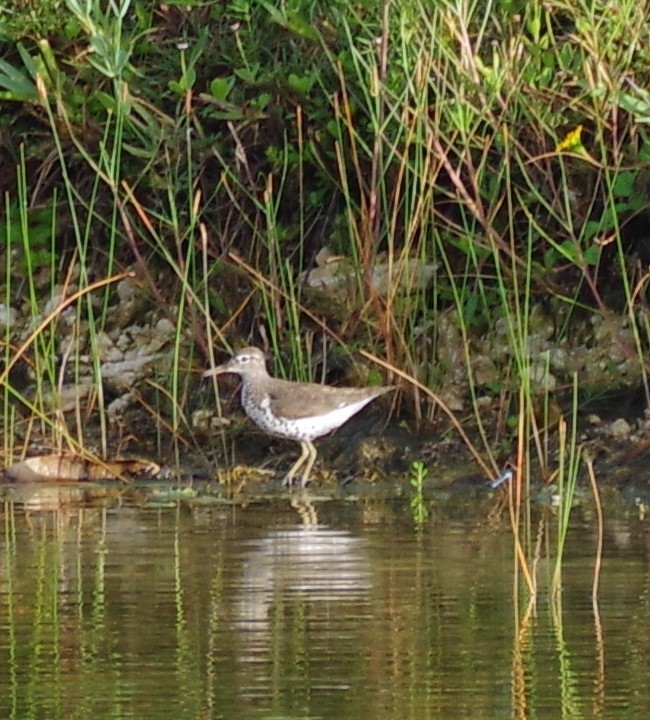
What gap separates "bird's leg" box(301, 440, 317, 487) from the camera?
994cm

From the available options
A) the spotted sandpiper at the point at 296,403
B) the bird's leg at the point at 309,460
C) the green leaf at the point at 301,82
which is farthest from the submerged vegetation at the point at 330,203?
the bird's leg at the point at 309,460

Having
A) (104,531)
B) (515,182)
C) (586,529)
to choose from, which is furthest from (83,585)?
(515,182)

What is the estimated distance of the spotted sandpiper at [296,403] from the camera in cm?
1008

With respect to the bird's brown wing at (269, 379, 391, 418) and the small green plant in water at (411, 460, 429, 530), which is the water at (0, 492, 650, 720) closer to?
the small green plant in water at (411, 460, 429, 530)

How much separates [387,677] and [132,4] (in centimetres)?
616

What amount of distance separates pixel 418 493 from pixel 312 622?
3073 millimetres

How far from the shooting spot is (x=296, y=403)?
398 inches

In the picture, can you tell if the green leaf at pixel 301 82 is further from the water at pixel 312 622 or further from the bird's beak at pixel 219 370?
the water at pixel 312 622

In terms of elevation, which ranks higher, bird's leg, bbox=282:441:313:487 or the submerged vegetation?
the submerged vegetation

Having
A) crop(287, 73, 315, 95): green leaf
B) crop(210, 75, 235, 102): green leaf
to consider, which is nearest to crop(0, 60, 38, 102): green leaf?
crop(210, 75, 235, 102): green leaf

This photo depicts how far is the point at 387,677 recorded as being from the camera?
572 centimetres

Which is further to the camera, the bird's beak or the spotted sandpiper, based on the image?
the bird's beak

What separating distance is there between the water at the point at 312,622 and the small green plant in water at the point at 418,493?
0.33ft

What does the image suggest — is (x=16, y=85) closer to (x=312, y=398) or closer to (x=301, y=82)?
(x=301, y=82)
